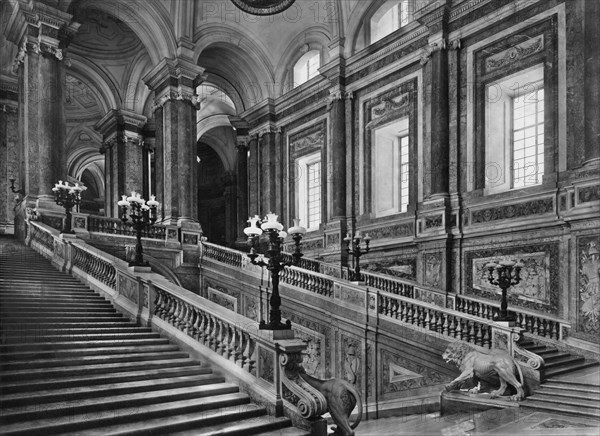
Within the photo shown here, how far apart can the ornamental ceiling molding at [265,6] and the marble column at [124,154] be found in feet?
32.5

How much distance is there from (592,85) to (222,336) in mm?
9303

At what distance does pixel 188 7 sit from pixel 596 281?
1568 centimetres

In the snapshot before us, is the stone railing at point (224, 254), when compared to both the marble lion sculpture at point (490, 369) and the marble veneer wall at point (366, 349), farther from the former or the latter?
the marble lion sculpture at point (490, 369)

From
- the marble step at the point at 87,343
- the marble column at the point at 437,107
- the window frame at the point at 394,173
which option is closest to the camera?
the marble step at the point at 87,343

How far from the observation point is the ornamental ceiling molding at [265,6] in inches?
573

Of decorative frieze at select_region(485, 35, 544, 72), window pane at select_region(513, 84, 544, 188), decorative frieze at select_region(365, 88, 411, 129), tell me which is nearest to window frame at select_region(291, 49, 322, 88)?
decorative frieze at select_region(365, 88, 411, 129)

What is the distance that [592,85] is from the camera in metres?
10.8

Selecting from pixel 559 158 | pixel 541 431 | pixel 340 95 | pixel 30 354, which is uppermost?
pixel 340 95

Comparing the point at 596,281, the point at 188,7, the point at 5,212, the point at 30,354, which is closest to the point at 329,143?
the point at 188,7

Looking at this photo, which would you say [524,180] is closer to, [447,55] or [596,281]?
[596,281]

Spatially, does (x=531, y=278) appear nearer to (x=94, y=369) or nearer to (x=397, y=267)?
(x=397, y=267)

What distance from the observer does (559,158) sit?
Result: 38.5 feet

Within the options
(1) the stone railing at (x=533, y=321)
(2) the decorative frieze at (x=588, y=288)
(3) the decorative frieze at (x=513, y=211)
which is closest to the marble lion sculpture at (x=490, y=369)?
(1) the stone railing at (x=533, y=321)

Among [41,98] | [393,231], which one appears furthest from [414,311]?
[41,98]
